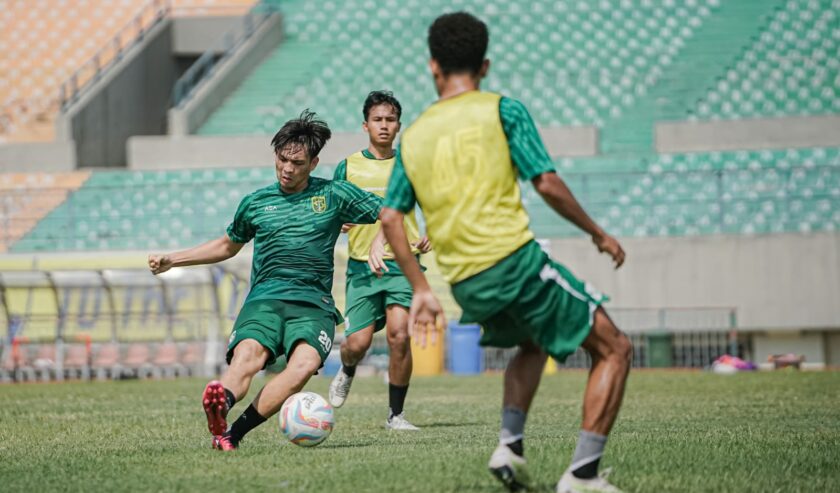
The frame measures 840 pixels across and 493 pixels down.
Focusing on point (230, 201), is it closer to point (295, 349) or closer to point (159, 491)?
point (295, 349)

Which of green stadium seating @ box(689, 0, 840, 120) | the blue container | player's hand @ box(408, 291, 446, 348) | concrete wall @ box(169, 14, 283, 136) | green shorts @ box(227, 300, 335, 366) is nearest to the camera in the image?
player's hand @ box(408, 291, 446, 348)

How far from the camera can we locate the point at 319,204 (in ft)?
26.1

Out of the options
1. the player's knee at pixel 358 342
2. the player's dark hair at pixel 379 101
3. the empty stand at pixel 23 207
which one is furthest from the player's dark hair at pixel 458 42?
the empty stand at pixel 23 207

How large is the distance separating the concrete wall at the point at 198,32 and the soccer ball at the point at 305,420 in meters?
28.1

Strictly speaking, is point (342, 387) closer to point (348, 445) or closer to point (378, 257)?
point (348, 445)

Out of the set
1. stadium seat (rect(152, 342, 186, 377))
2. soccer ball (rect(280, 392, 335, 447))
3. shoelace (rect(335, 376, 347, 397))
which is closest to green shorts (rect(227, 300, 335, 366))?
soccer ball (rect(280, 392, 335, 447))

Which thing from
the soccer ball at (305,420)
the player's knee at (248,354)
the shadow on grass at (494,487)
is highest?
the player's knee at (248,354)

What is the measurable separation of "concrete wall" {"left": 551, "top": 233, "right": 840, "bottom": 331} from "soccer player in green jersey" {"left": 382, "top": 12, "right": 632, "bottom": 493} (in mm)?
18568

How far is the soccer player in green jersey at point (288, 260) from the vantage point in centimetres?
747

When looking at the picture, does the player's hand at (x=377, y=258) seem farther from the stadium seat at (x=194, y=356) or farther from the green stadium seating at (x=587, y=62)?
the green stadium seating at (x=587, y=62)

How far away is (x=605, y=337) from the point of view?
17.3 feet

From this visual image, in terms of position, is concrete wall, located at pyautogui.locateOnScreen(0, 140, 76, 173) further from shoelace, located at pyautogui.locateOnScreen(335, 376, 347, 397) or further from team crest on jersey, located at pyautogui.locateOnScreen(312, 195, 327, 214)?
team crest on jersey, located at pyautogui.locateOnScreen(312, 195, 327, 214)

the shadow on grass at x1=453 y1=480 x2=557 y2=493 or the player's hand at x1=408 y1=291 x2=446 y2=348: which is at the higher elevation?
the player's hand at x1=408 y1=291 x2=446 y2=348

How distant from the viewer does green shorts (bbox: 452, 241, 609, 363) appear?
5230 mm
